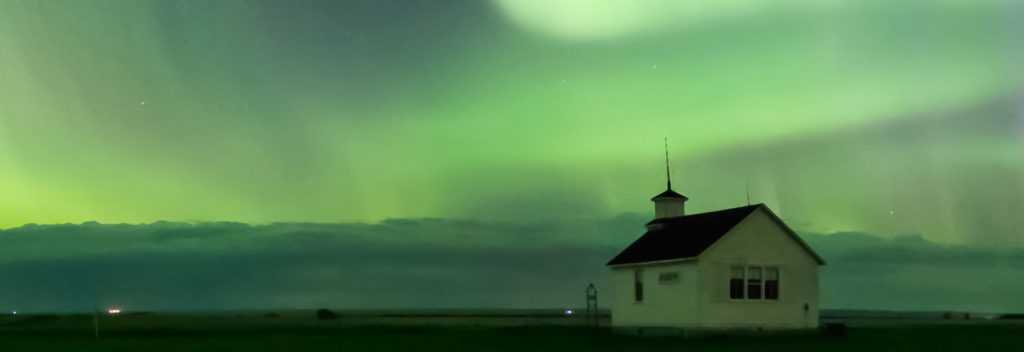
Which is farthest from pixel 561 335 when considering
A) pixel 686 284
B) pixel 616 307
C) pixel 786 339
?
pixel 786 339

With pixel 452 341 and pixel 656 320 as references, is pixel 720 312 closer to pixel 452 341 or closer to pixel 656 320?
pixel 656 320

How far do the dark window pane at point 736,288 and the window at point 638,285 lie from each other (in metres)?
5.55

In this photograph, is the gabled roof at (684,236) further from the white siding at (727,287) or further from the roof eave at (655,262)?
the white siding at (727,287)

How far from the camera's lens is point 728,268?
48.5m

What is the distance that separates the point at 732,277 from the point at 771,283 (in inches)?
82.9

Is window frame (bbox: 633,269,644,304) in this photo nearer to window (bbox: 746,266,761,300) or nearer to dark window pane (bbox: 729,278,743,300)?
dark window pane (bbox: 729,278,743,300)

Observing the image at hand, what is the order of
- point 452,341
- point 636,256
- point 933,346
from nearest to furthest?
point 933,346 → point 452,341 → point 636,256

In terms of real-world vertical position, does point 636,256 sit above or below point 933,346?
above

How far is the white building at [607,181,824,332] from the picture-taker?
48.0 meters

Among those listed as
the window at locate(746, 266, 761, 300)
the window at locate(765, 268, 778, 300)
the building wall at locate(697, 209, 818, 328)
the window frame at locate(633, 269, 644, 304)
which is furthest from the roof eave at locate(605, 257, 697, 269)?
the window at locate(765, 268, 778, 300)

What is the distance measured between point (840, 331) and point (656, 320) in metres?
8.40

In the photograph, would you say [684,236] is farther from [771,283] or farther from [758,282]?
[771,283]

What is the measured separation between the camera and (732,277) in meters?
48.8

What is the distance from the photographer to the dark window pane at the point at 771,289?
4941 cm
